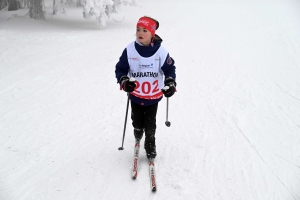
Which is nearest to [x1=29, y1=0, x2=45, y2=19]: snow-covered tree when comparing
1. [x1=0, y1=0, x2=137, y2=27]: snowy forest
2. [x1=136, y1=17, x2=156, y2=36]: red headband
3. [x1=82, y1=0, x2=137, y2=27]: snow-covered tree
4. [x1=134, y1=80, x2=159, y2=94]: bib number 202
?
[x1=0, y1=0, x2=137, y2=27]: snowy forest

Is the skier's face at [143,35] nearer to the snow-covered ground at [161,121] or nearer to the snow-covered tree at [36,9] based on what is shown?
the snow-covered ground at [161,121]

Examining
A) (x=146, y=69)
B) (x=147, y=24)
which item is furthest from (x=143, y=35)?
(x=146, y=69)

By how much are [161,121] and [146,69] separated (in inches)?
96.2

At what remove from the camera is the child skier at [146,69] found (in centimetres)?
370

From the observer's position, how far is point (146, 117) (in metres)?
4.11

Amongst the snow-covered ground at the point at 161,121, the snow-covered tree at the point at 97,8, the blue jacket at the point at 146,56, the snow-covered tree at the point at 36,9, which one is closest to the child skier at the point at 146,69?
the blue jacket at the point at 146,56

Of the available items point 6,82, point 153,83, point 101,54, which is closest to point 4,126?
point 6,82

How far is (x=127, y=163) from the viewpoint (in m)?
4.37

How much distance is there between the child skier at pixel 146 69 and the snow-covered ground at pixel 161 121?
1118 mm

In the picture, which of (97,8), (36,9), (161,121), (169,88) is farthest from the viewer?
(36,9)

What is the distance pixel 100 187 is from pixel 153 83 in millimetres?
1642

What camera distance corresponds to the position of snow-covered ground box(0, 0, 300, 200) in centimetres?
389

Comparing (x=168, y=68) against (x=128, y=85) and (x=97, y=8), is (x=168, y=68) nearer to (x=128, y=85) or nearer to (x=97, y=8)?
(x=128, y=85)

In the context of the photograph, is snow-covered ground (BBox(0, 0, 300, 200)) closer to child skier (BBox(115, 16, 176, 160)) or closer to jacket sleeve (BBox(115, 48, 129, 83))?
child skier (BBox(115, 16, 176, 160))
